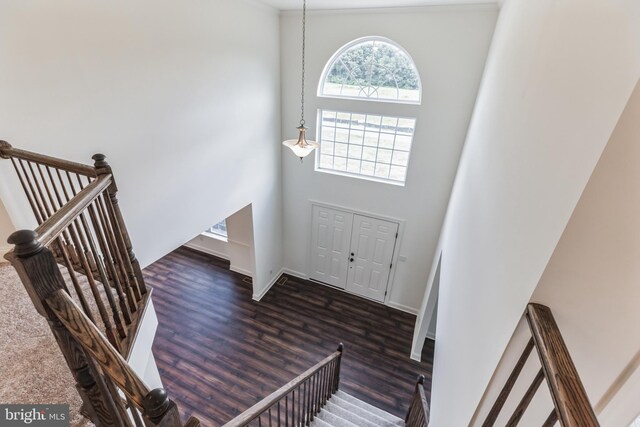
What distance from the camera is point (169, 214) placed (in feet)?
11.7

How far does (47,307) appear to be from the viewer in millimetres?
944

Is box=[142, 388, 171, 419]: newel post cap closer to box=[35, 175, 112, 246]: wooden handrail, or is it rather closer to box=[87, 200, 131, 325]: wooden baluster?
box=[35, 175, 112, 246]: wooden handrail

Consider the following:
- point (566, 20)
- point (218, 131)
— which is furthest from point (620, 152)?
point (218, 131)

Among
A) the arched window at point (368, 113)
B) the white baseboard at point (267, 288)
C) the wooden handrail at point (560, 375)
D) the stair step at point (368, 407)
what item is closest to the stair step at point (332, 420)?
the stair step at point (368, 407)

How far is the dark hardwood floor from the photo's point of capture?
171 inches

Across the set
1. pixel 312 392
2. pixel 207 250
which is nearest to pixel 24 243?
pixel 312 392

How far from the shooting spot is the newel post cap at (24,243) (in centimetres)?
87

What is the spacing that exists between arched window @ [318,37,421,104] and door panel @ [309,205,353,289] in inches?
86.0

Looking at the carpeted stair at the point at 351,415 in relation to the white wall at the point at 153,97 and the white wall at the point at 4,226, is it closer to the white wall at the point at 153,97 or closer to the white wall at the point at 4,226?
the white wall at the point at 153,97

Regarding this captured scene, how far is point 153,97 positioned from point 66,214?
2275 mm

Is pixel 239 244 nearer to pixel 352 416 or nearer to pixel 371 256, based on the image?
pixel 371 256

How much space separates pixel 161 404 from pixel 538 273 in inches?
47.5

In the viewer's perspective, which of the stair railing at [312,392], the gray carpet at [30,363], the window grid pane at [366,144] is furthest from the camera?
the window grid pane at [366,144]

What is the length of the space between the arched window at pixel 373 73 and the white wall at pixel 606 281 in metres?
4.17
